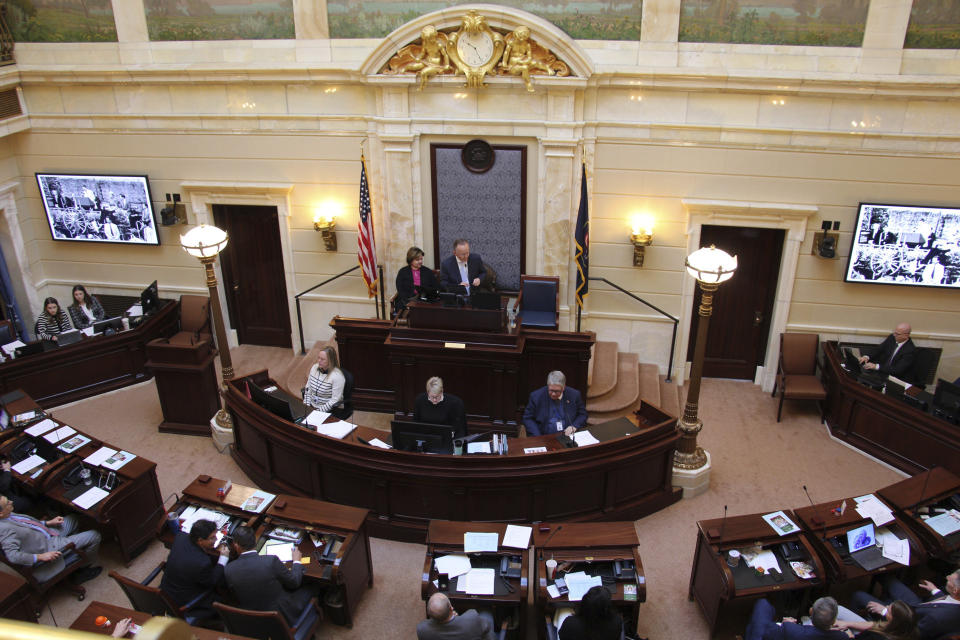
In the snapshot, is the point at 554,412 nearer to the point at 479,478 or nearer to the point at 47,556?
the point at 479,478

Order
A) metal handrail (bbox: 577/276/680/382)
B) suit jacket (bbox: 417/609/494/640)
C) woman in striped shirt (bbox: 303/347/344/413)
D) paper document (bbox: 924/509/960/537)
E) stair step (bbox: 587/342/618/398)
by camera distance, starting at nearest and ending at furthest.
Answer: suit jacket (bbox: 417/609/494/640)
paper document (bbox: 924/509/960/537)
woman in striped shirt (bbox: 303/347/344/413)
stair step (bbox: 587/342/618/398)
metal handrail (bbox: 577/276/680/382)

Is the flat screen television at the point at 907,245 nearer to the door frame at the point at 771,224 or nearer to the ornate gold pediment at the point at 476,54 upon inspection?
the door frame at the point at 771,224

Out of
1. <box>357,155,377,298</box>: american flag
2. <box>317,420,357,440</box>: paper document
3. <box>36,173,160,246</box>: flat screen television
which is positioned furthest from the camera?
<box>36,173,160,246</box>: flat screen television

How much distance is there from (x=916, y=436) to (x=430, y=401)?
552 cm

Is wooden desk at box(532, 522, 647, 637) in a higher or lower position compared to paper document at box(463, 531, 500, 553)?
lower

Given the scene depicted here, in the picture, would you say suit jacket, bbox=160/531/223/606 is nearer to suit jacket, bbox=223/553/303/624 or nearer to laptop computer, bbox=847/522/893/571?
suit jacket, bbox=223/553/303/624

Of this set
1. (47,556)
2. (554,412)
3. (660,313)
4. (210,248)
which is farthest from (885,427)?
(47,556)

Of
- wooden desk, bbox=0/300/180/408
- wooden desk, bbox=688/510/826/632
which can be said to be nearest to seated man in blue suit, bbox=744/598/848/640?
wooden desk, bbox=688/510/826/632

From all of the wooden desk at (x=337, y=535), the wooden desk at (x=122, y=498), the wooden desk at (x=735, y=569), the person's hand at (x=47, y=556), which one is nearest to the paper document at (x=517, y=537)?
the wooden desk at (x=337, y=535)

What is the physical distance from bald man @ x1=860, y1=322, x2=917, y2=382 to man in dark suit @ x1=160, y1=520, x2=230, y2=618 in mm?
7739

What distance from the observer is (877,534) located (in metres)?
6.28

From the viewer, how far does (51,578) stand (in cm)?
632

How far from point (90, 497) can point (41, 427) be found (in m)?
1.41

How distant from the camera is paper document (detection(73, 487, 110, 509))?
6777mm
